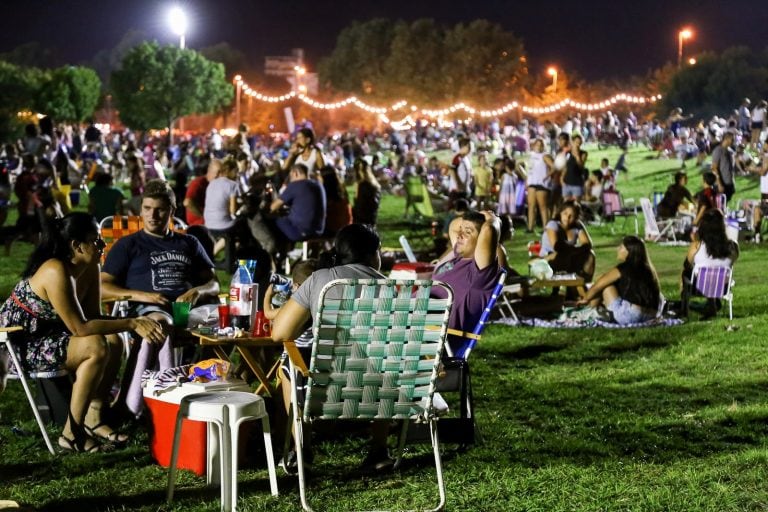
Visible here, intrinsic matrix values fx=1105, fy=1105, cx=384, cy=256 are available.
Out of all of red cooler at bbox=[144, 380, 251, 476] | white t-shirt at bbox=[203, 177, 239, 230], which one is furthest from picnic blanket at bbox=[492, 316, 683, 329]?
red cooler at bbox=[144, 380, 251, 476]

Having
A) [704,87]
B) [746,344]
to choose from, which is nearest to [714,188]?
[746,344]

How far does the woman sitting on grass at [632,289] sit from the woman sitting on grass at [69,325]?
5258mm

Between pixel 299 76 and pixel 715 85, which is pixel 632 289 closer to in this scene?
pixel 715 85

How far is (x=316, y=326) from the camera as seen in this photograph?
4348 millimetres

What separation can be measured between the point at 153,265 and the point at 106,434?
3.99 feet

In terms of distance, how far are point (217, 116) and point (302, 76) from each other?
15.5 m

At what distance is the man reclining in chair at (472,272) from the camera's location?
6.03 m

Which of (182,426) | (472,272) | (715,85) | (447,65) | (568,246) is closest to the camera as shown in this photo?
(182,426)

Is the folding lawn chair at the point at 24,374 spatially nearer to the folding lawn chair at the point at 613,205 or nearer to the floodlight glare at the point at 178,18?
the folding lawn chair at the point at 613,205

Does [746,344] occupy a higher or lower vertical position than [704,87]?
lower

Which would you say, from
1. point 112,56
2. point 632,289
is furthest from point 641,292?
point 112,56

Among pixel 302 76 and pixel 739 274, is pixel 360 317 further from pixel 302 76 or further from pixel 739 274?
pixel 302 76

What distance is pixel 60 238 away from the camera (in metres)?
5.57

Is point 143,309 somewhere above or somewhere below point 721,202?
below
